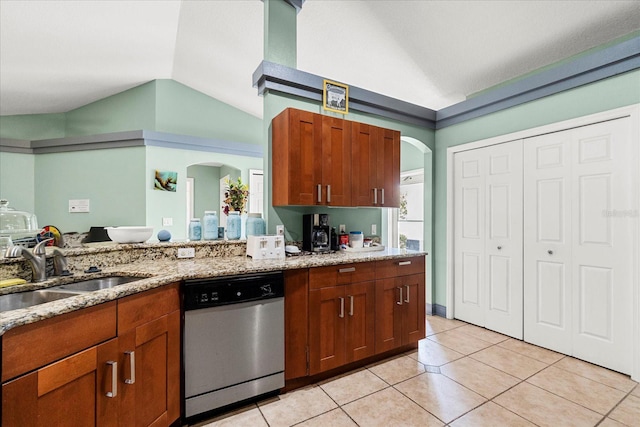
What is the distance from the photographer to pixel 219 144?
19.0 feet

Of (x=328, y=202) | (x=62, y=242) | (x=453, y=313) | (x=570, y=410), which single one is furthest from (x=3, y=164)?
(x=570, y=410)

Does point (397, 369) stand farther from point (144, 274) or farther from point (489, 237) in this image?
point (144, 274)

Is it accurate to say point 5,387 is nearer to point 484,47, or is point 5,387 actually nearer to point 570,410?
point 570,410

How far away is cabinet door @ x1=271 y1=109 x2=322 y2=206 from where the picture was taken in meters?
2.46

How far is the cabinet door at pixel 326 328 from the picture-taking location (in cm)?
223

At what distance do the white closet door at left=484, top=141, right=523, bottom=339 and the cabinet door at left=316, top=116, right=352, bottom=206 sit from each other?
5.91 ft

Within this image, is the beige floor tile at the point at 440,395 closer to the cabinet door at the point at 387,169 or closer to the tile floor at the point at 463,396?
the tile floor at the point at 463,396

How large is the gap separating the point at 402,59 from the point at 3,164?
7.02 m

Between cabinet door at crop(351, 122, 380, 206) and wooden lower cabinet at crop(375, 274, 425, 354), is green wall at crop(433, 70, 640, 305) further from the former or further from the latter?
cabinet door at crop(351, 122, 380, 206)

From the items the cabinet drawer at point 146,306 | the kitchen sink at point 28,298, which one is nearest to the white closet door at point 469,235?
Answer: the cabinet drawer at point 146,306

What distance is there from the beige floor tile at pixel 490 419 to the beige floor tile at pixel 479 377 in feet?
0.53

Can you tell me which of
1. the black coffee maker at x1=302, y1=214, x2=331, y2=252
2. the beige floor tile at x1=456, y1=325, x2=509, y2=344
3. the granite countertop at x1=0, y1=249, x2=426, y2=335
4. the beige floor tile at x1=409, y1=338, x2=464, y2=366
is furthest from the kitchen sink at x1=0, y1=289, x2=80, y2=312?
the beige floor tile at x1=456, y1=325, x2=509, y2=344

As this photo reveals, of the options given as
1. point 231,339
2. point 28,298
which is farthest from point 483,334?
point 28,298

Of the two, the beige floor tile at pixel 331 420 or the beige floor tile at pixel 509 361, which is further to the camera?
the beige floor tile at pixel 509 361
